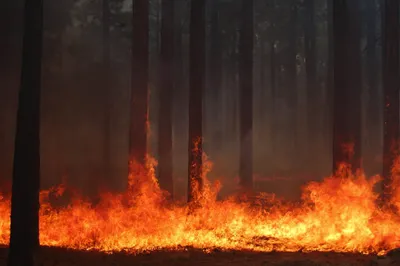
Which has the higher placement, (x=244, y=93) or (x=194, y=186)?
(x=244, y=93)

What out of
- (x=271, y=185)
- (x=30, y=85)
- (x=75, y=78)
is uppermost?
(x=75, y=78)

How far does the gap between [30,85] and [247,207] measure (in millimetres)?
11125

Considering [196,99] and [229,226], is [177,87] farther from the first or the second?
[229,226]

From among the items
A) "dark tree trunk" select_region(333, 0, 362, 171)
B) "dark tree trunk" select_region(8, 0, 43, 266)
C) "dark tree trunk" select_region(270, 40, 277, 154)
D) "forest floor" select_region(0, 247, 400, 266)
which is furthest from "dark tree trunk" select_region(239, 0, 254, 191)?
"dark tree trunk" select_region(270, 40, 277, 154)

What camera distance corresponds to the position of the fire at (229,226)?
10.9m

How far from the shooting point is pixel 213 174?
1184 inches

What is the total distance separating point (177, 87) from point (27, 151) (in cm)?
2315

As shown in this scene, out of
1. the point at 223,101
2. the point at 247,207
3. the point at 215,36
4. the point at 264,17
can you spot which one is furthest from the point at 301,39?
the point at 247,207

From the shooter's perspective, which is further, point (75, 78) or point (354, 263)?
point (75, 78)

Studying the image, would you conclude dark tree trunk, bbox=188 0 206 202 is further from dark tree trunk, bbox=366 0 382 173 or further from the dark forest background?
dark tree trunk, bbox=366 0 382 173

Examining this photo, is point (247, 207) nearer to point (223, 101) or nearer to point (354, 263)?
point (354, 263)

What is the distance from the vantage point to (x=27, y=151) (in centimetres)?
860

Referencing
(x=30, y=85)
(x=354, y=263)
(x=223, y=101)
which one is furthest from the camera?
(x=223, y=101)

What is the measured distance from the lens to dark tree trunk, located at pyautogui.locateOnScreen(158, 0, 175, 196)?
18044 millimetres
